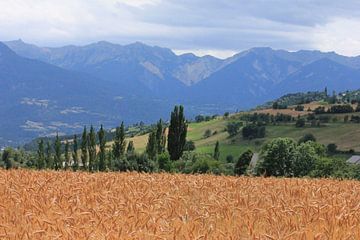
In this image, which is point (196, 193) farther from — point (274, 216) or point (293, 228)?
point (293, 228)

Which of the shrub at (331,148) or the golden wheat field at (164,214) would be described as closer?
the golden wheat field at (164,214)

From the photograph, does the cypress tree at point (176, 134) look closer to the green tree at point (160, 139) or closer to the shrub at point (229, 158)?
the green tree at point (160, 139)

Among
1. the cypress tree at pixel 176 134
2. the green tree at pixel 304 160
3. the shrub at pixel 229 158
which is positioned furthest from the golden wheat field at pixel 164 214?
the shrub at pixel 229 158

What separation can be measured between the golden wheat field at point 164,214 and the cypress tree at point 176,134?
97.9 m

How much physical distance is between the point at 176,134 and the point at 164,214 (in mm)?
101726

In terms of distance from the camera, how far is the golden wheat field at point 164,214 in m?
5.46

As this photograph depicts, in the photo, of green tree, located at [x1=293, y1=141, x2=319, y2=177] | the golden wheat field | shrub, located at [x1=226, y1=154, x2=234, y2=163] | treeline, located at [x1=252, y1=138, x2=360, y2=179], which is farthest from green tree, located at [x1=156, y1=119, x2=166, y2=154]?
the golden wheat field

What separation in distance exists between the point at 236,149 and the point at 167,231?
632 ft

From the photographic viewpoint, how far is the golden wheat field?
5.46m

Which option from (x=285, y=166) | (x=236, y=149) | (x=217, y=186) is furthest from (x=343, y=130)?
(x=217, y=186)

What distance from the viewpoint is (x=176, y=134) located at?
10875cm

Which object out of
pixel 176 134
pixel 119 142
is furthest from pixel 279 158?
pixel 119 142

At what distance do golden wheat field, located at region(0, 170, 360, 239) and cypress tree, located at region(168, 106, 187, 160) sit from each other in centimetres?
9787

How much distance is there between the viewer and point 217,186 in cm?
1116
